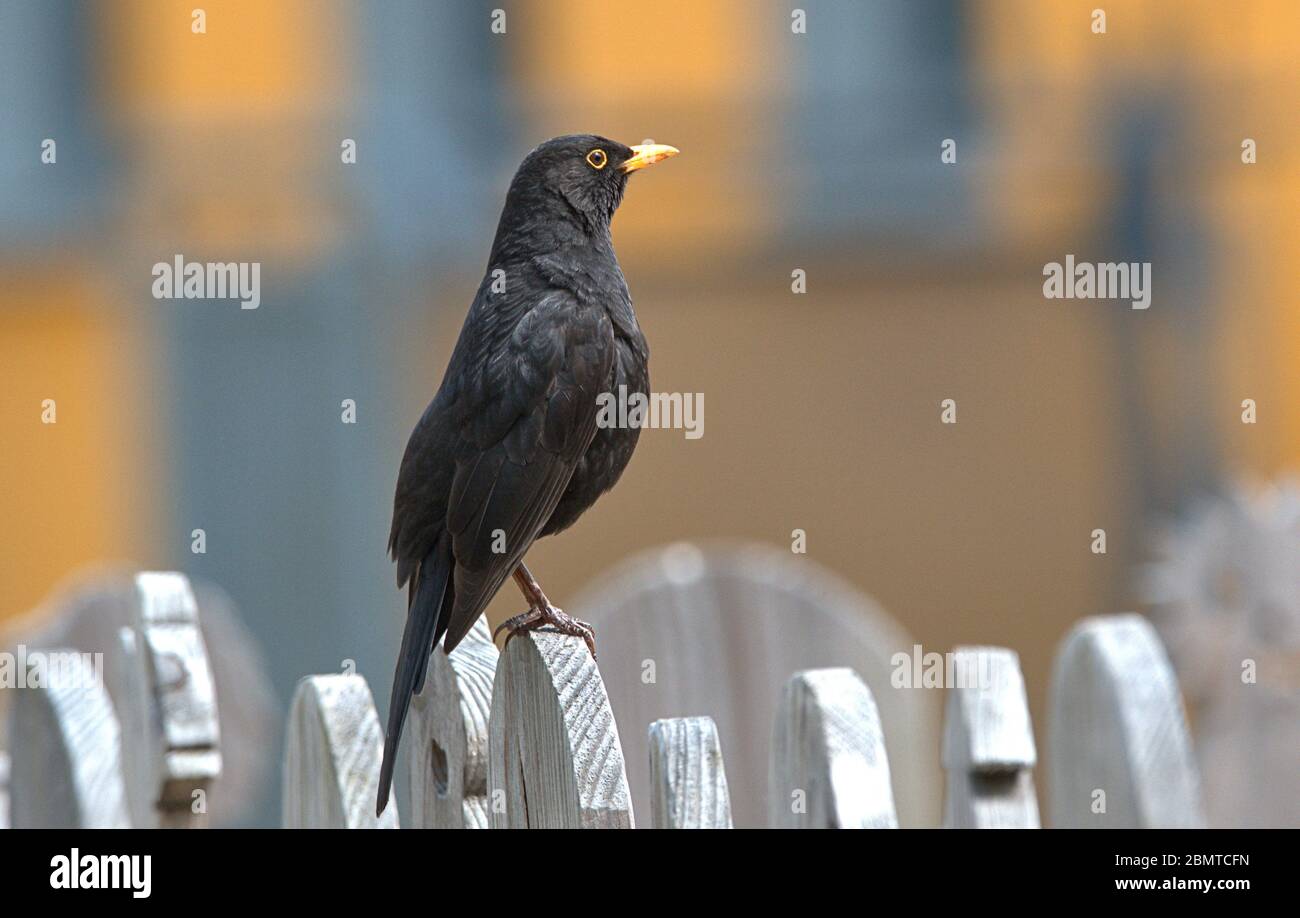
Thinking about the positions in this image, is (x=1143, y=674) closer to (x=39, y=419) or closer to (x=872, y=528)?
(x=872, y=528)

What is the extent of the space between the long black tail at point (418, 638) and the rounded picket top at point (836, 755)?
49 cm

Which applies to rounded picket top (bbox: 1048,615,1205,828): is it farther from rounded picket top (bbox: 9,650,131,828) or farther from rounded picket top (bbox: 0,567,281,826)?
rounded picket top (bbox: 0,567,281,826)

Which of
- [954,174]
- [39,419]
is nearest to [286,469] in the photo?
[39,419]

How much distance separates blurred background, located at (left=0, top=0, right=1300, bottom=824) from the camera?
739 centimetres

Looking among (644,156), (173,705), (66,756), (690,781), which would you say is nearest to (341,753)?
(173,705)

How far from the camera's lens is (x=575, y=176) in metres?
3.04

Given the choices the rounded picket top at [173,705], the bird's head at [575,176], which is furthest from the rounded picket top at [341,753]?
the bird's head at [575,176]

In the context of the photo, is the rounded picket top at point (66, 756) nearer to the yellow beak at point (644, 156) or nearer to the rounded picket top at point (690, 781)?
the rounded picket top at point (690, 781)

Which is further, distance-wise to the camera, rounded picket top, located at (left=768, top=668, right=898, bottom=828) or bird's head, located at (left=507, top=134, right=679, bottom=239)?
bird's head, located at (left=507, top=134, right=679, bottom=239)

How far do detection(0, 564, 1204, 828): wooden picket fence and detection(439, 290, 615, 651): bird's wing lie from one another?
0.19 m

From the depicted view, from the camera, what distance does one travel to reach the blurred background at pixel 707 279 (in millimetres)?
7387

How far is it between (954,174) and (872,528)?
1.47 metres

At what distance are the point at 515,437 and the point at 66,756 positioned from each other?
33.5 inches

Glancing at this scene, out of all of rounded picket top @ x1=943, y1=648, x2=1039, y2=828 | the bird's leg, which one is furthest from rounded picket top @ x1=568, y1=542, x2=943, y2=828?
rounded picket top @ x1=943, y1=648, x2=1039, y2=828
